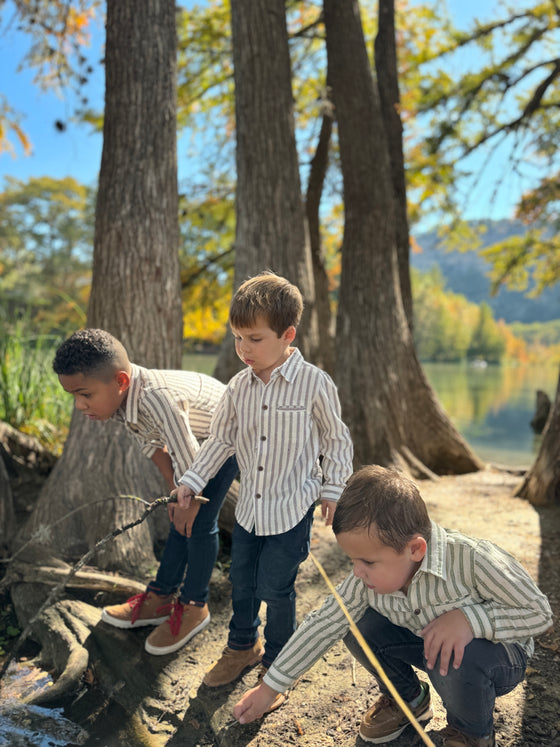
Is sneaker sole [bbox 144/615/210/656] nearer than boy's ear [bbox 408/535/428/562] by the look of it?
No

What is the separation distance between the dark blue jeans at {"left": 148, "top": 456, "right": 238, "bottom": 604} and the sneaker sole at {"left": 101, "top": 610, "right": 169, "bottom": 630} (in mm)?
200

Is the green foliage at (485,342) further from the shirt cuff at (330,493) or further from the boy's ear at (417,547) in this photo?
the boy's ear at (417,547)

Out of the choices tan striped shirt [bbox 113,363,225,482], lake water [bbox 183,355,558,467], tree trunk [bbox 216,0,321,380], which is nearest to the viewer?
tan striped shirt [bbox 113,363,225,482]

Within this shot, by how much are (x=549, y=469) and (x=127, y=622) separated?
3.25 m

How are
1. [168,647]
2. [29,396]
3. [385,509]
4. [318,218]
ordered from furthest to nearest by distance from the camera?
1. [318,218]
2. [29,396]
3. [168,647]
4. [385,509]

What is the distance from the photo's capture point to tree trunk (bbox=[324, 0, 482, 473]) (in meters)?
5.78

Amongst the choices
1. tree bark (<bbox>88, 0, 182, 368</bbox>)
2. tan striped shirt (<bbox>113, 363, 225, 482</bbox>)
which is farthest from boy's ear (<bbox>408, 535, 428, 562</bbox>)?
tree bark (<bbox>88, 0, 182, 368</bbox>)

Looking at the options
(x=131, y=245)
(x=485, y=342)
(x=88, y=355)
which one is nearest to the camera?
(x=88, y=355)

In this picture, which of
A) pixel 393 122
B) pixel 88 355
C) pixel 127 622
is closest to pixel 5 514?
Result: pixel 127 622

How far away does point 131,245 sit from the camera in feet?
12.5

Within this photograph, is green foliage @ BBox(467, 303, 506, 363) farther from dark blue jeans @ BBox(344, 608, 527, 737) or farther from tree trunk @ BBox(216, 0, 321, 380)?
dark blue jeans @ BBox(344, 608, 527, 737)

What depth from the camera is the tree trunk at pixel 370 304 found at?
5777mm

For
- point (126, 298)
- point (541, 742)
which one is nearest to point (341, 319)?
point (126, 298)

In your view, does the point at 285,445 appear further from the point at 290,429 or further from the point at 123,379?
the point at 123,379
